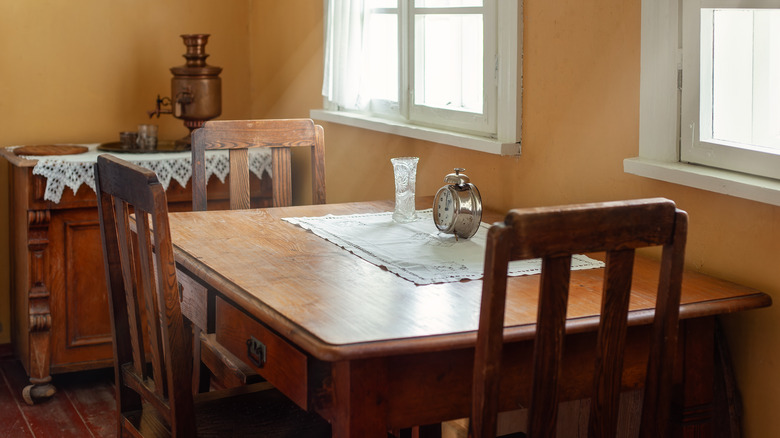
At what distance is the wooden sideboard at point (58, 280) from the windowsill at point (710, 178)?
204 centimetres

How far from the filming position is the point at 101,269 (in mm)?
3469

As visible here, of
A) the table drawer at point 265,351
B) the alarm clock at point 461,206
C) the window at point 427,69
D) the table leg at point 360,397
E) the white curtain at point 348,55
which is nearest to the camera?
the table leg at point 360,397

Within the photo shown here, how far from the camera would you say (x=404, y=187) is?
7.91 ft

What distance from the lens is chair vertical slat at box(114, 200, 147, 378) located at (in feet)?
6.02

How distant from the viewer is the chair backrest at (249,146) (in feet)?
9.05

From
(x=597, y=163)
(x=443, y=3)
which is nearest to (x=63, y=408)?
(x=443, y=3)

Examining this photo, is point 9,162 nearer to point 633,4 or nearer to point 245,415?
point 245,415

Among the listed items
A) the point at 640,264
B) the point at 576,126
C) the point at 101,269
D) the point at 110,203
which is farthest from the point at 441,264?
the point at 101,269

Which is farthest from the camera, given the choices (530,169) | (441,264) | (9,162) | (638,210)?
(9,162)

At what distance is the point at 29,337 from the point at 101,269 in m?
0.36

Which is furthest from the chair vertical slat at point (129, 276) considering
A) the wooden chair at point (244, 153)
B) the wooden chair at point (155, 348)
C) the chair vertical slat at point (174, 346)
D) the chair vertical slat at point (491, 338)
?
the chair vertical slat at point (491, 338)

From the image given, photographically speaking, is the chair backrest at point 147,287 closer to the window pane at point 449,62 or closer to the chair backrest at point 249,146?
the chair backrest at point 249,146

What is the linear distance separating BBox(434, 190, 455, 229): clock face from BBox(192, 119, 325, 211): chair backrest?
2.51 feet

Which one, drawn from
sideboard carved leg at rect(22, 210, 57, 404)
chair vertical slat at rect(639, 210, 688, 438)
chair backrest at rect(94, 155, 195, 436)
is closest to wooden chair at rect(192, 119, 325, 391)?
chair backrest at rect(94, 155, 195, 436)
